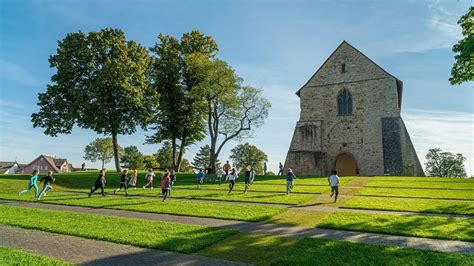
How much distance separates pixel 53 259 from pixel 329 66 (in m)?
38.1

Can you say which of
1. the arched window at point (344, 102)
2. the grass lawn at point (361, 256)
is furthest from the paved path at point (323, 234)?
the arched window at point (344, 102)

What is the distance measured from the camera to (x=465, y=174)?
80812 mm

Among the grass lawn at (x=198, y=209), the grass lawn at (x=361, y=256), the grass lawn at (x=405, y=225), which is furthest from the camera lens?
the grass lawn at (x=198, y=209)

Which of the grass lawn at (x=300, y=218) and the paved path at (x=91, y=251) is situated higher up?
the grass lawn at (x=300, y=218)

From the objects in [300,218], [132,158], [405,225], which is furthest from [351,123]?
[132,158]

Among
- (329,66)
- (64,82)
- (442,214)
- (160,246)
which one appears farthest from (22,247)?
(329,66)

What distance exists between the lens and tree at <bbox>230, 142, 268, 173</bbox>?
84812mm

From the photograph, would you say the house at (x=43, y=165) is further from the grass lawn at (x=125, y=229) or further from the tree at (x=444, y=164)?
the tree at (x=444, y=164)

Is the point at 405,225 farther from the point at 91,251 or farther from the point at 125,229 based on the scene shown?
the point at 91,251

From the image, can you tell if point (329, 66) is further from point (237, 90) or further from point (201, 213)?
point (201, 213)

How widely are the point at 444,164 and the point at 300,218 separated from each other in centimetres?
8998

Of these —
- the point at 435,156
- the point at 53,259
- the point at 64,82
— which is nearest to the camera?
the point at 53,259

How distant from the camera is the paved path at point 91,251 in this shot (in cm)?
697

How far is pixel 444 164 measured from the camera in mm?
84125
